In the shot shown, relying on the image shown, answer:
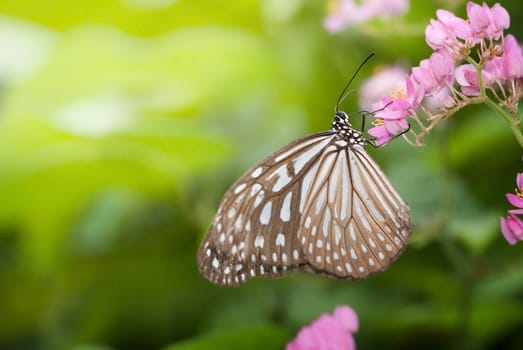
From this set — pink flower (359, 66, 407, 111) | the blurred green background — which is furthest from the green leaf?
pink flower (359, 66, 407, 111)

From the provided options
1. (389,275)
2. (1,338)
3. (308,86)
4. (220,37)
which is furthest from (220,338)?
(1,338)

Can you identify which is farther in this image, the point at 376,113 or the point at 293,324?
the point at 293,324

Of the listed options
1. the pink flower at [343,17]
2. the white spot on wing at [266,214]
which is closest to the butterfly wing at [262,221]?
the white spot on wing at [266,214]

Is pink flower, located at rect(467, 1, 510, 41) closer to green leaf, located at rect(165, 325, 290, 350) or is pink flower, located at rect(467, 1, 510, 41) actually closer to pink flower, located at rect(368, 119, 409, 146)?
pink flower, located at rect(368, 119, 409, 146)

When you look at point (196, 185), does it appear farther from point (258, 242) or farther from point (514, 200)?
point (514, 200)


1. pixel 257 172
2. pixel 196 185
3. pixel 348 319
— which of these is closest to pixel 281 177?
pixel 257 172

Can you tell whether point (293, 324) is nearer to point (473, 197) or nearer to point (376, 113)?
point (473, 197)

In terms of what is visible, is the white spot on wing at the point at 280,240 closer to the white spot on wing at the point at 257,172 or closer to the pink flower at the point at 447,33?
the white spot on wing at the point at 257,172
